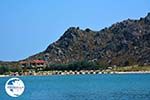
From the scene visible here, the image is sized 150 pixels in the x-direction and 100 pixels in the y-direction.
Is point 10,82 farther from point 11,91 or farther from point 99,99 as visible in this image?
point 99,99

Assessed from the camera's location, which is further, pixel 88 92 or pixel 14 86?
pixel 88 92

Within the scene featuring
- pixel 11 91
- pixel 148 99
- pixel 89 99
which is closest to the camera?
pixel 11 91

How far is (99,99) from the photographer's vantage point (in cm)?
5219

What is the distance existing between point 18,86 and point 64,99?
41317mm

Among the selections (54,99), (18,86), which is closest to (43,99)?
(54,99)

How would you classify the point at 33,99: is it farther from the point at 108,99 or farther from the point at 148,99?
the point at 148,99

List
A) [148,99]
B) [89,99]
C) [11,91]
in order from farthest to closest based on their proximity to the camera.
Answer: [89,99] < [148,99] < [11,91]

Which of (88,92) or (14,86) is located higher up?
(88,92)

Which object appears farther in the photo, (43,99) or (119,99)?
(43,99)

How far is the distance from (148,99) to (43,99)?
11.9m

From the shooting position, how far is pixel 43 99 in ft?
178

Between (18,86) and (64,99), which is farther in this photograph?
(64,99)

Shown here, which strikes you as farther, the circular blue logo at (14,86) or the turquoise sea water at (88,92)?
the turquoise sea water at (88,92)

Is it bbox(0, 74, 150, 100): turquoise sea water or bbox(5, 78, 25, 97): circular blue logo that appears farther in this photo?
bbox(0, 74, 150, 100): turquoise sea water
